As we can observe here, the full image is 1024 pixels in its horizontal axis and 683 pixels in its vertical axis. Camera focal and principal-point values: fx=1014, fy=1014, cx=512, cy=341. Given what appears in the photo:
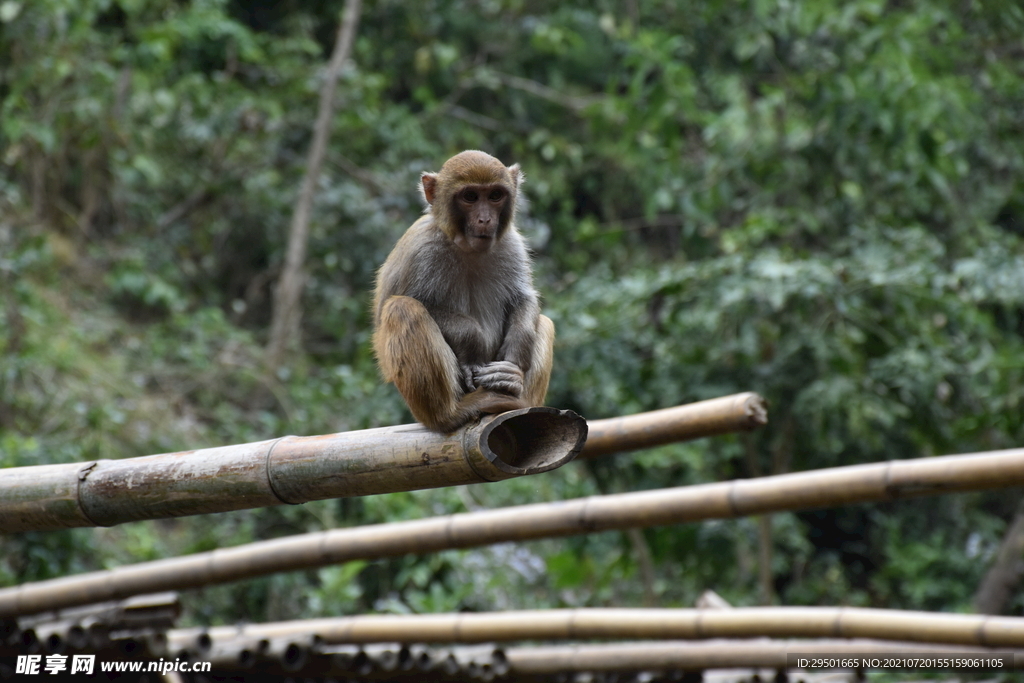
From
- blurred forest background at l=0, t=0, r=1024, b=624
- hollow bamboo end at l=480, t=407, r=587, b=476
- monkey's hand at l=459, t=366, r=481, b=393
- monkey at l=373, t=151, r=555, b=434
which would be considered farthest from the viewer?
blurred forest background at l=0, t=0, r=1024, b=624

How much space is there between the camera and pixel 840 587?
8.67m

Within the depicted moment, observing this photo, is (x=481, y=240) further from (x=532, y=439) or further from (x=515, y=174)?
(x=532, y=439)

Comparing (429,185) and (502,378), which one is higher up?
(429,185)

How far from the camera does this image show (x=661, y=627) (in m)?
4.51

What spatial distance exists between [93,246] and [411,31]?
4142mm

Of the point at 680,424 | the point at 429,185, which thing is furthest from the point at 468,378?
the point at 680,424

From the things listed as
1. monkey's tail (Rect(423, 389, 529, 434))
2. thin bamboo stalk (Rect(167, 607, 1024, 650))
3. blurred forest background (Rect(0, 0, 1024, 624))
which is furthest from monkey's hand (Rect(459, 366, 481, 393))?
blurred forest background (Rect(0, 0, 1024, 624))

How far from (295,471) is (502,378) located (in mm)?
820

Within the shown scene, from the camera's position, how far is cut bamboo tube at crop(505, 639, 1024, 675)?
4562 millimetres

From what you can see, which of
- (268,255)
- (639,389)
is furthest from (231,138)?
(639,389)

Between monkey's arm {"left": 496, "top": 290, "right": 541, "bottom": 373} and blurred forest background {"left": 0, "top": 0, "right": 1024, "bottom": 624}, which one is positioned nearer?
monkey's arm {"left": 496, "top": 290, "right": 541, "bottom": 373}

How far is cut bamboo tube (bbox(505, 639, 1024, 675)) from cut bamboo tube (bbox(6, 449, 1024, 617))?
0.63 meters

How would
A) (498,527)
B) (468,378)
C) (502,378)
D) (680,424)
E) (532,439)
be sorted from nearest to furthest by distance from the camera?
(532,439), (502,378), (468,378), (680,424), (498,527)

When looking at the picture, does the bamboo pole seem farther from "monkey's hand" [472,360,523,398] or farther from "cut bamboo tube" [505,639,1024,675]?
"cut bamboo tube" [505,639,1024,675]
